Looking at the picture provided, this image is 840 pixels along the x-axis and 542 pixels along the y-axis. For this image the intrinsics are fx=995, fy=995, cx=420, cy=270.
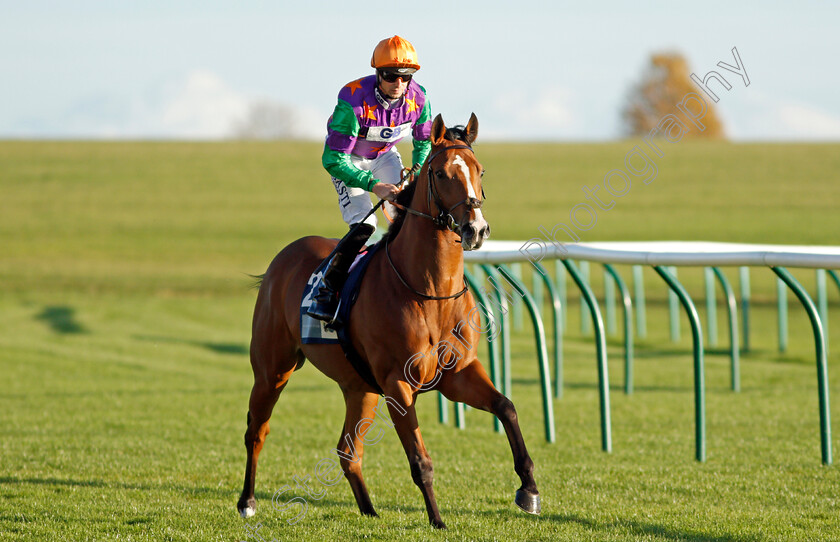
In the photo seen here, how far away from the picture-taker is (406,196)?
486 cm

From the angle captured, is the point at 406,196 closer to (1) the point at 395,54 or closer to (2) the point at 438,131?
(2) the point at 438,131

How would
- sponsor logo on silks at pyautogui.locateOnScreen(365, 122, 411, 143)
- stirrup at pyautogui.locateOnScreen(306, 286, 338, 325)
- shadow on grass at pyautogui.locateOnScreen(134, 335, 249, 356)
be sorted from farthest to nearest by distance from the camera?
shadow on grass at pyautogui.locateOnScreen(134, 335, 249, 356), sponsor logo on silks at pyautogui.locateOnScreen(365, 122, 411, 143), stirrup at pyautogui.locateOnScreen(306, 286, 338, 325)

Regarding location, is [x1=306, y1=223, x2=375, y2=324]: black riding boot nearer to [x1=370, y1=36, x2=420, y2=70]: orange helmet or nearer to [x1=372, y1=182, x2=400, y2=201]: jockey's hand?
[x1=372, y1=182, x2=400, y2=201]: jockey's hand

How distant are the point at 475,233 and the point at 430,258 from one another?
56 cm

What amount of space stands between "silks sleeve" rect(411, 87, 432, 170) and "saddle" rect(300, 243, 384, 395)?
0.59 metres

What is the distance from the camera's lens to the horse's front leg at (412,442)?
4.57 metres

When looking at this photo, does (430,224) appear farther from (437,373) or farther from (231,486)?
(231,486)

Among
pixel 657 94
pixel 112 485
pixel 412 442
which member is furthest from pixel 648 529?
pixel 657 94

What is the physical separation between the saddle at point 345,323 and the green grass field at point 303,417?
799 mm

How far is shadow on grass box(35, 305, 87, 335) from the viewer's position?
16328 millimetres

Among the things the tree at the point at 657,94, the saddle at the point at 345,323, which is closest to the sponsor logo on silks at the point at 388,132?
the saddle at the point at 345,323

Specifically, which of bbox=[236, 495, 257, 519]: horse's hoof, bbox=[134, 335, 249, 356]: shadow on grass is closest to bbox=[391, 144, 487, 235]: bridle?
bbox=[236, 495, 257, 519]: horse's hoof

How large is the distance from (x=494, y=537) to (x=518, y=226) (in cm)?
2450

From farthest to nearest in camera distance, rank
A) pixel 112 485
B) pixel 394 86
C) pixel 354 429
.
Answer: pixel 112 485
pixel 354 429
pixel 394 86
